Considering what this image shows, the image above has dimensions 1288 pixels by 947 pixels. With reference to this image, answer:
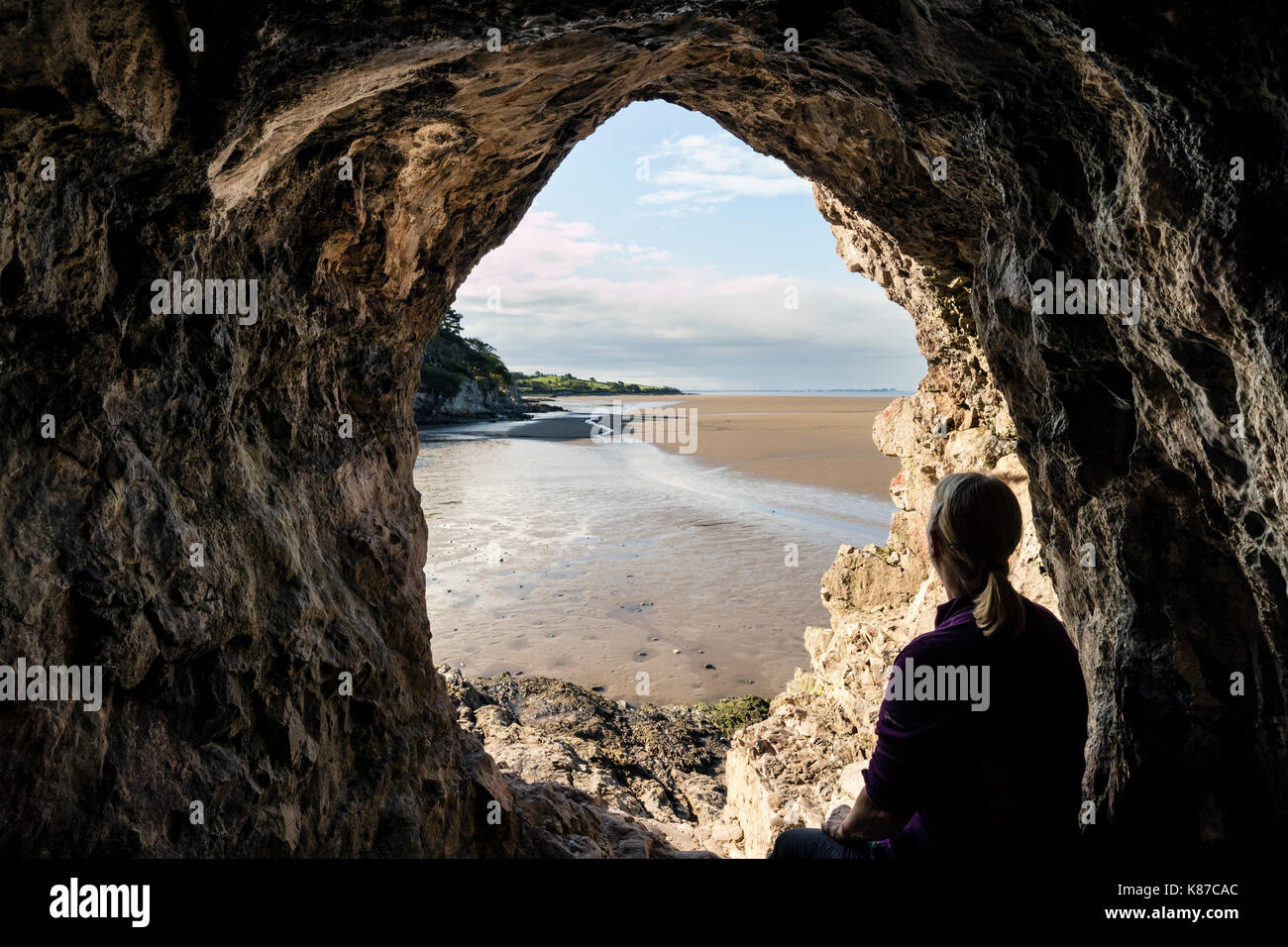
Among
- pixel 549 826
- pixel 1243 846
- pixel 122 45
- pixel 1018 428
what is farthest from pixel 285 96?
pixel 549 826

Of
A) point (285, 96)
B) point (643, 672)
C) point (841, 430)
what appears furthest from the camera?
point (841, 430)

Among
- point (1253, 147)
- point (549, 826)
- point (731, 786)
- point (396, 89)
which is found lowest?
point (731, 786)

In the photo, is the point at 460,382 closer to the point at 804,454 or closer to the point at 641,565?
the point at 804,454

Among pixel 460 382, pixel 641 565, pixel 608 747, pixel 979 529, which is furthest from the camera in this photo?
pixel 460 382

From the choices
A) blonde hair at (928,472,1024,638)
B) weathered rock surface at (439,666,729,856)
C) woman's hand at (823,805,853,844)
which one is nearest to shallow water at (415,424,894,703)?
weathered rock surface at (439,666,729,856)

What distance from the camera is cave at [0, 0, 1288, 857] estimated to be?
6.81 ft

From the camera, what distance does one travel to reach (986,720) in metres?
2.26

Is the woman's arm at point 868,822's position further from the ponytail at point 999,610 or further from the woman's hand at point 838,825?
the ponytail at point 999,610

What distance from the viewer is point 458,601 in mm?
12219

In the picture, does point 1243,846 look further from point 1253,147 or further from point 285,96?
point 285,96

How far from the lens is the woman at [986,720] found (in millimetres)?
2248

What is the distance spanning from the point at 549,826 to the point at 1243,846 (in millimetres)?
4274

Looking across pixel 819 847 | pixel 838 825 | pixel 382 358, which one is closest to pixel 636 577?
pixel 382 358

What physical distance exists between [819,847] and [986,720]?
1108mm
